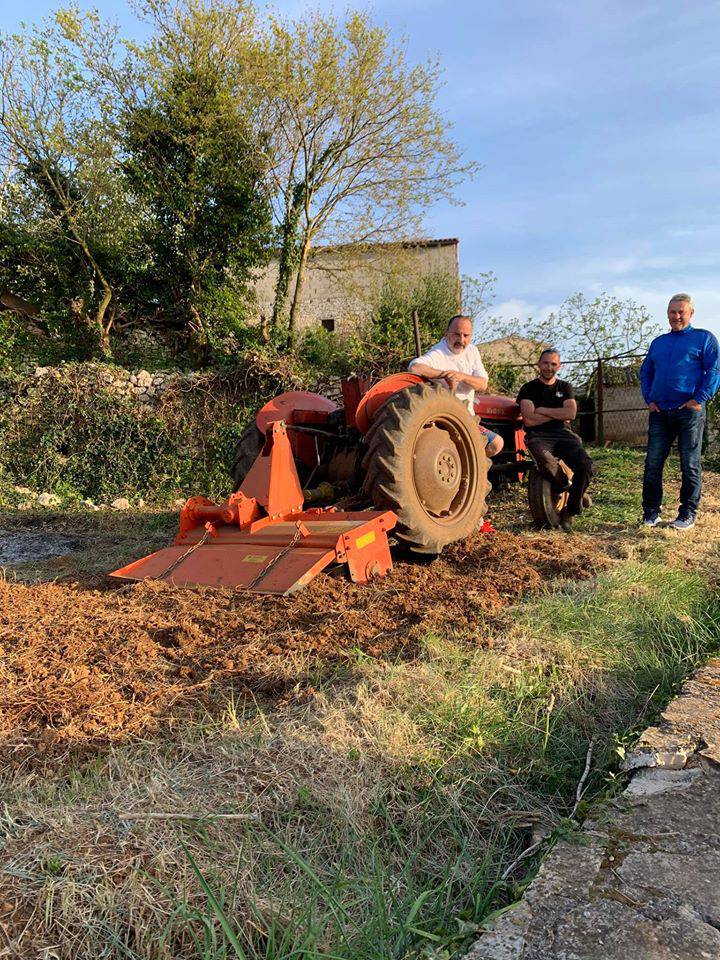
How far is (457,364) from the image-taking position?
547 centimetres

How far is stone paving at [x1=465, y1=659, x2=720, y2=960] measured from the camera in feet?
4.24

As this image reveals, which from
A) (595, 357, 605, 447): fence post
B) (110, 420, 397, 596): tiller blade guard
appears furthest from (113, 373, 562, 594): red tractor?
(595, 357, 605, 447): fence post

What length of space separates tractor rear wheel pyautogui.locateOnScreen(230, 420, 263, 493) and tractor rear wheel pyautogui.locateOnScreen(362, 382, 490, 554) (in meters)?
1.25

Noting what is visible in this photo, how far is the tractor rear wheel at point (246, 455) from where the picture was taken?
17.4 ft

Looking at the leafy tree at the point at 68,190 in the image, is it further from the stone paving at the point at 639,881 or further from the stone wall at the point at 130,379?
the stone paving at the point at 639,881

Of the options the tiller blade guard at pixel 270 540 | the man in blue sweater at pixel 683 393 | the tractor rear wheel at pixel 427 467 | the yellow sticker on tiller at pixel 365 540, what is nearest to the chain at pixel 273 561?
the tiller blade guard at pixel 270 540

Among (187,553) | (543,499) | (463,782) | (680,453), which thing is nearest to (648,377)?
(680,453)

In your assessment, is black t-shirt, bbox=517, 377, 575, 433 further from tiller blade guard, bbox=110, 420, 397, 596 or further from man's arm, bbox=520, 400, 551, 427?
tiller blade guard, bbox=110, 420, 397, 596

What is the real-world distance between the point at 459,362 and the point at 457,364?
3cm

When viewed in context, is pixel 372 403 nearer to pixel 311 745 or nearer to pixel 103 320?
pixel 311 745

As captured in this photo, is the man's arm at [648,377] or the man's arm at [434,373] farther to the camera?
the man's arm at [648,377]

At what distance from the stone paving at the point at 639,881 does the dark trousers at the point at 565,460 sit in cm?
391

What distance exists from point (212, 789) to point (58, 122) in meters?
13.7

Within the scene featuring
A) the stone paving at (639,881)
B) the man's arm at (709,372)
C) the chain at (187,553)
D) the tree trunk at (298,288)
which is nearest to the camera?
the stone paving at (639,881)
